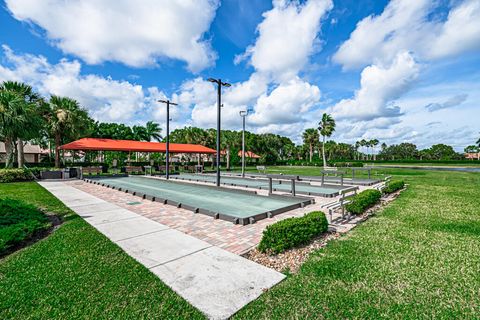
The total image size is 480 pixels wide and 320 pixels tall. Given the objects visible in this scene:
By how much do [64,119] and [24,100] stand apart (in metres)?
4.69

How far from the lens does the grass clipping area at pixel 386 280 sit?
2.62 m

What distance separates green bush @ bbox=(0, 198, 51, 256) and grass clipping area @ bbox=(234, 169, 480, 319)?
4.61 metres

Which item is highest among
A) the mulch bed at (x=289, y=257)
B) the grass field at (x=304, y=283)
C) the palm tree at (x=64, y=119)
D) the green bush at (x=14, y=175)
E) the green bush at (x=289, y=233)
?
the palm tree at (x=64, y=119)

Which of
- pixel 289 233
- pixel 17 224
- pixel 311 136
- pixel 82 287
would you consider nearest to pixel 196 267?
pixel 82 287

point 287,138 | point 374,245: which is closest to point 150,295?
point 374,245

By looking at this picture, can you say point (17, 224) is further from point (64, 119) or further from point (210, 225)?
point (64, 119)

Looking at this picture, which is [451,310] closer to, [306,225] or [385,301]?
[385,301]

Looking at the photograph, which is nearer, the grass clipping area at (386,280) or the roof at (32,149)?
the grass clipping area at (386,280)

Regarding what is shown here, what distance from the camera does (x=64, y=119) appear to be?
22.5 m

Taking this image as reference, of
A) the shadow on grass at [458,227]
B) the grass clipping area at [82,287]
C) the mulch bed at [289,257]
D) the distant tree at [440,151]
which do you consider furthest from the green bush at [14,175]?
the distant tree at [440,151]

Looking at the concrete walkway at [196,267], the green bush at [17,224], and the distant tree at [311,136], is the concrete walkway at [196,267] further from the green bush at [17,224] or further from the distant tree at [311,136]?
the distant tree at [311,136]

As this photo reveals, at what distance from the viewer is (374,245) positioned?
4.54 meters

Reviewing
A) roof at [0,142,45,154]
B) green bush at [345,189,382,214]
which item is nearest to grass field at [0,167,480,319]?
green bush at [345,189,382,214]

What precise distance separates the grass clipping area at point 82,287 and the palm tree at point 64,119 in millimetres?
23102
